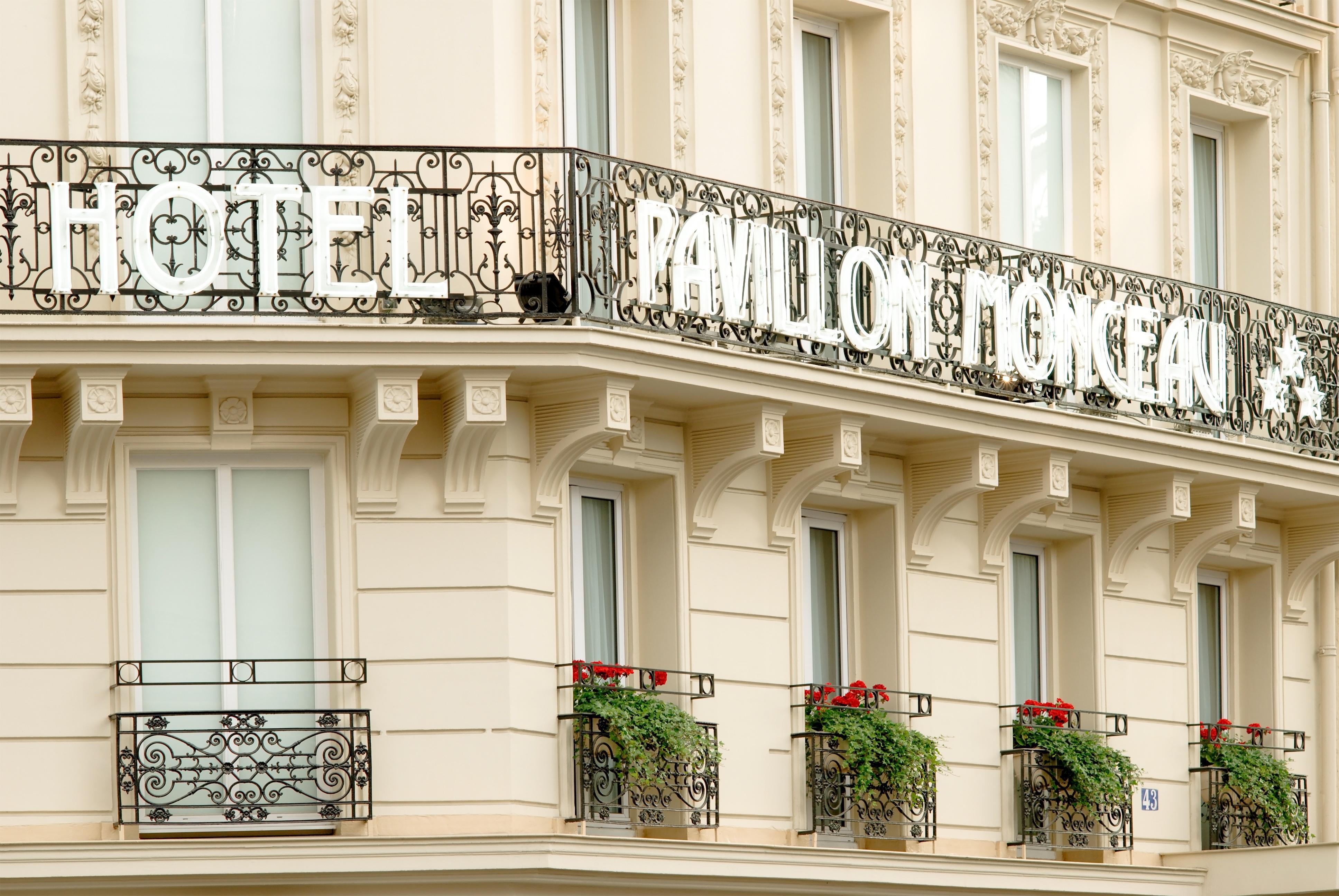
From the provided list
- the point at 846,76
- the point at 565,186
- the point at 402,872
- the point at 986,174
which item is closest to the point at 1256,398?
the point at 986,174

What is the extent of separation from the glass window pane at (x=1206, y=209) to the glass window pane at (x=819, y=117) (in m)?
4.10

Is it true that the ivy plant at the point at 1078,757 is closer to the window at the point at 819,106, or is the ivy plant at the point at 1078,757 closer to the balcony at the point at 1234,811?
the balcony at the point at 1234,811

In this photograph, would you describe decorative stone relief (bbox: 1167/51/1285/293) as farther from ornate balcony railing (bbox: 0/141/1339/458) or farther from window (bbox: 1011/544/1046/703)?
ornate balcony railing (bbox: 0/141/1339/458)

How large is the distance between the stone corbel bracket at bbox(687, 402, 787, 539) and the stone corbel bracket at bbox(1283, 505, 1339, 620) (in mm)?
5713

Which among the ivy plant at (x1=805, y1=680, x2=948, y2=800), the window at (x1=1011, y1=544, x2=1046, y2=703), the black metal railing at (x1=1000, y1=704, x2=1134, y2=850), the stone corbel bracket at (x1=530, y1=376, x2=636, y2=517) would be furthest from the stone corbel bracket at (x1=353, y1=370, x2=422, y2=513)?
the window at (x1=1011, y1=544, x2=1046, y2=703)

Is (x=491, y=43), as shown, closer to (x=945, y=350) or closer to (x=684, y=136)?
(x=684, y=136)

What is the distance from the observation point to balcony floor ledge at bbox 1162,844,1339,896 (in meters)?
17.5

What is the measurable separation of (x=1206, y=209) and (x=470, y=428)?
8.73 metres

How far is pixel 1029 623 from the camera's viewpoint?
61.5 ft

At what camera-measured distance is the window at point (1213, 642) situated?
20.0m

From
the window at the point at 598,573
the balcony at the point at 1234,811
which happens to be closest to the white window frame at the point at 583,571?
the window at the point at 598,573

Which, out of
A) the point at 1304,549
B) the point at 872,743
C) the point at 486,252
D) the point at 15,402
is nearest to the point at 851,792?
the point at 872,743

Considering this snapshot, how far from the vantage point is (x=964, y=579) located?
58.4 feet

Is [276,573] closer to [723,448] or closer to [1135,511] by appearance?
[723,448]
